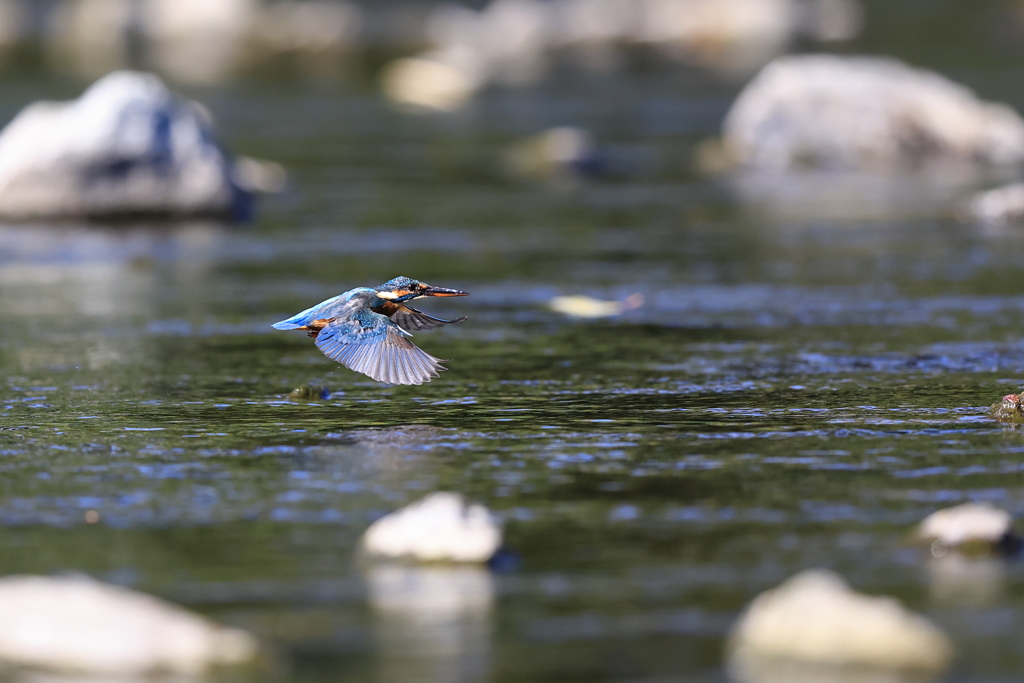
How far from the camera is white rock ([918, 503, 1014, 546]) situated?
9.00 meters

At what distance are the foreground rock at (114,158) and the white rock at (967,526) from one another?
703 inches

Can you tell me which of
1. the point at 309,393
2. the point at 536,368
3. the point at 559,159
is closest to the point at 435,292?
the point at 309,393

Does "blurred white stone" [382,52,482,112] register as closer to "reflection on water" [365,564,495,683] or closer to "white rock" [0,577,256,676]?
"reflection on water" [365,564,495,683]

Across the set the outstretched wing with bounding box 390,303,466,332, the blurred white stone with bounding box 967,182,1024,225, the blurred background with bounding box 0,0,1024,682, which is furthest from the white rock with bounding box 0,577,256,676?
the blurred white stone with bounding box 967,182,1024,225

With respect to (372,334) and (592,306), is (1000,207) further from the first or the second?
(372,334)

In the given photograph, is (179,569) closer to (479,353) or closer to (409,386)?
(409,386)

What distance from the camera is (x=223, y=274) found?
21234 millimetres

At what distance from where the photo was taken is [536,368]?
15.2 m

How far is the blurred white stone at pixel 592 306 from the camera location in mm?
18484

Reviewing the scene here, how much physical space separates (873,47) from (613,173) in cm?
3416

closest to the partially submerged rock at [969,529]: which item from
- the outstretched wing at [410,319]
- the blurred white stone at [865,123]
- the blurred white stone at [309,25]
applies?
the outstretched wing at [410,319]

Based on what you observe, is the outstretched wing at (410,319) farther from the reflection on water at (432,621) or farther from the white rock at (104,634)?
the white rock at (104,634)

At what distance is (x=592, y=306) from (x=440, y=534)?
9813 mm

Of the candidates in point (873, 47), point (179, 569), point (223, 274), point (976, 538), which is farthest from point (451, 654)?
point (873, 47)
